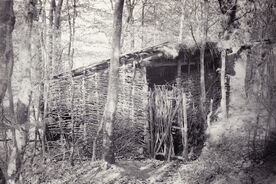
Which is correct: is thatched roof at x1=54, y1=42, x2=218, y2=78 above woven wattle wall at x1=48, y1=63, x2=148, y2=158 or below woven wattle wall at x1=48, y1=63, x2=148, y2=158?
above

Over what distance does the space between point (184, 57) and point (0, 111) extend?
920cm

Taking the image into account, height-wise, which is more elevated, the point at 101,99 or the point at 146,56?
the point at 146,56

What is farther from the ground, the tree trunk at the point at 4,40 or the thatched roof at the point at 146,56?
the thatched roof at the point at 146,56

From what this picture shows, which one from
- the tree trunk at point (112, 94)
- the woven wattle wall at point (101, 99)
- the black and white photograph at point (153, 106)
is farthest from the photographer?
the woven wattle wall at point (101, 99)

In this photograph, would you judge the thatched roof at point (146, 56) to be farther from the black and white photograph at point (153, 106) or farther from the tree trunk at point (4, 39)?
the tree trunk at point (4, 39)

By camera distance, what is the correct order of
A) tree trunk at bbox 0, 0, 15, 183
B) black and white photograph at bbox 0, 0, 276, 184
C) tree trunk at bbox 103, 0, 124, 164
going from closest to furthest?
tree trunk at bbox 0, 0, 15, 183 < black and white photograph at bbox 0, 0, 276, 184 < tree trunk at bbox 103, 0, 124, 164

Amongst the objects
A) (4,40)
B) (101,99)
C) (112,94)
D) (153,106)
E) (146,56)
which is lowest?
(153,106)

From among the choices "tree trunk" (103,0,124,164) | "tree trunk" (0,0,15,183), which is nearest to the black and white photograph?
"tree trunk" (103,0,124,164)

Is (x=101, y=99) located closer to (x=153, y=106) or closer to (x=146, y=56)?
(x=153, y=106)

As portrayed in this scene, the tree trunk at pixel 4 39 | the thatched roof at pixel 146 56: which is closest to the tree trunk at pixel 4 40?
the tree trunk at pixel 4 39

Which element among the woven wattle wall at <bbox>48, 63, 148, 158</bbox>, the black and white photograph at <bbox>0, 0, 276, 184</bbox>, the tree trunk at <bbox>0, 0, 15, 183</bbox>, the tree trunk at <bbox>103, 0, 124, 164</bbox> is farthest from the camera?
the woven wattle wall at <bbox>48, 63, 148, 158</bbox>

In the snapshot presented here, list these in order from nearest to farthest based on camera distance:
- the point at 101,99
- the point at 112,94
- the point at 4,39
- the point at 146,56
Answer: the point at 4,39, the point at 112,94, the point at 101,99, the point at 146,56

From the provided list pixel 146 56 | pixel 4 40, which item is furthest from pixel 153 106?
pixel 4 40

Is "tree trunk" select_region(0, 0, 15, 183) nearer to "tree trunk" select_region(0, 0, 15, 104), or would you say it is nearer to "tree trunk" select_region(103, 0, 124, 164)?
"tree trunk" select_region(0, 0, 15, 104)
